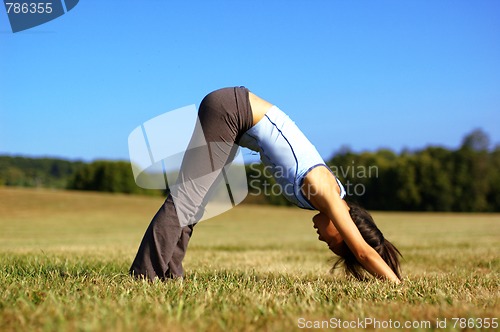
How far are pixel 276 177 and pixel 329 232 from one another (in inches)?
25.8

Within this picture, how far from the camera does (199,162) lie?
4.21 metres

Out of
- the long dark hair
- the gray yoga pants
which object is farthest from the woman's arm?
the gray yoga pants

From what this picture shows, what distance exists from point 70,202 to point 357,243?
47.9m

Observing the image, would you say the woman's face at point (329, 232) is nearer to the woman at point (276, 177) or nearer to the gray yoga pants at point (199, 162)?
the woman at point (276, 177)

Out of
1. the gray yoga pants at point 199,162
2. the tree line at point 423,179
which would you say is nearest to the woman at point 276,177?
the gray yoga pants at point 199,162

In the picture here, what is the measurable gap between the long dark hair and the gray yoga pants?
119 centimetres

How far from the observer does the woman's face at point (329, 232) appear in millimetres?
4293

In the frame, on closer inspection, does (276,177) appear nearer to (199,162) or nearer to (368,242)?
(199,162)

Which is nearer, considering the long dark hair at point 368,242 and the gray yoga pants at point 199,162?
the gray yoga pants at point 199,162

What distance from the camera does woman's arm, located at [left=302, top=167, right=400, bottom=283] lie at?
13.0 ft

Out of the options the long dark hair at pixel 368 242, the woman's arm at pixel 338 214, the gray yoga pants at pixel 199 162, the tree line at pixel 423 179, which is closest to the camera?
the woman's arm at pixel 338 214

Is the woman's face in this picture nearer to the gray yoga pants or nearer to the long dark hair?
the long dark hair

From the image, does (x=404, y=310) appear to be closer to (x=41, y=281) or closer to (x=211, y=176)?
(x=211, y=176)

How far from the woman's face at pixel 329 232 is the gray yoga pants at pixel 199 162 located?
3.12ft
